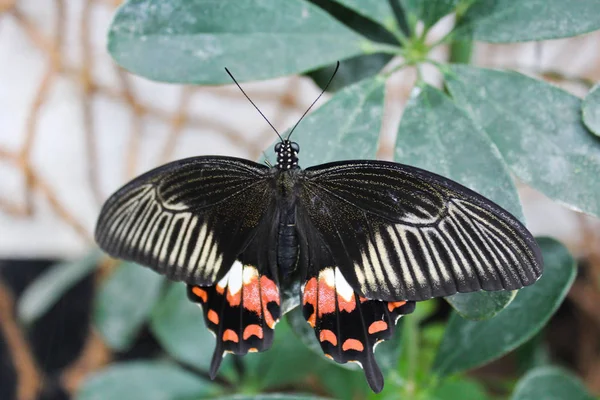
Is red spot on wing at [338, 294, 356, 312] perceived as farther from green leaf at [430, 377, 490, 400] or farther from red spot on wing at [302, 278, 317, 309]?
green leaf at [430, 377, 490, 400]

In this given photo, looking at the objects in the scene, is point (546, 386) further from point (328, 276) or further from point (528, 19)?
point (528, 19)

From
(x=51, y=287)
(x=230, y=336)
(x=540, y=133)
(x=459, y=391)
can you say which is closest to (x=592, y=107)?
(x=540, y=133)

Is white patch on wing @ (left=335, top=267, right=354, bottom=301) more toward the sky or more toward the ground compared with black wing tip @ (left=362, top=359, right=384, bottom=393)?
more toward the sky

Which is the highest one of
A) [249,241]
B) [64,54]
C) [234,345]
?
[64,54]

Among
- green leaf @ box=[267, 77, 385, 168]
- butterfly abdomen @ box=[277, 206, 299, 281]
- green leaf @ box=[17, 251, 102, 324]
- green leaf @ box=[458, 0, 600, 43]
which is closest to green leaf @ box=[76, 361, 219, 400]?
green leaf @ box=[17, 251, 102, 324]

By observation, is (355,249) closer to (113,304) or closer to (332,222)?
(332,222)

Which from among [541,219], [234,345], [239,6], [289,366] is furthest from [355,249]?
[541,219]

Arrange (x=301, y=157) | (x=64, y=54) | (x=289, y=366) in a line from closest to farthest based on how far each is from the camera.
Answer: (x=301, y=157)
(x=289, y=366)
(x=64, y=54)
